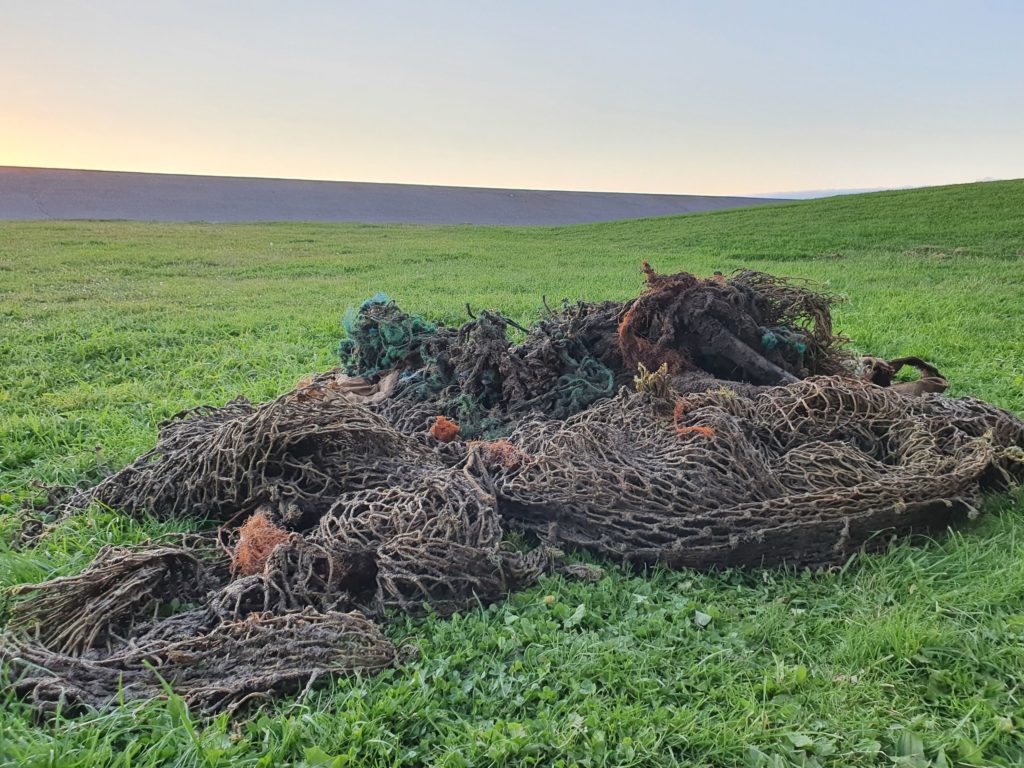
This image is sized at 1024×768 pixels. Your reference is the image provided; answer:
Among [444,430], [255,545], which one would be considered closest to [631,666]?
[255,545]

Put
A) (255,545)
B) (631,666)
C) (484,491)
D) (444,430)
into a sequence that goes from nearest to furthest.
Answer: (631,666), (255,545), (484,491), (444,430)

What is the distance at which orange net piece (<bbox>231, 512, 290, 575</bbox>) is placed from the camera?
8.61ft

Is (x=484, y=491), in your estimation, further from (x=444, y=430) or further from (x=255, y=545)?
(x=255, y=545)

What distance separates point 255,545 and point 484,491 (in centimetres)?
92

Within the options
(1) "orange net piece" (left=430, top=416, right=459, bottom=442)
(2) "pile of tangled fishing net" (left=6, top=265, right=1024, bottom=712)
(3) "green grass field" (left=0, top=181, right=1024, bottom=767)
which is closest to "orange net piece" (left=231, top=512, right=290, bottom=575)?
(2) "pile of tangled fishing net" (left=6, top=265, right=1024, bottom=712)

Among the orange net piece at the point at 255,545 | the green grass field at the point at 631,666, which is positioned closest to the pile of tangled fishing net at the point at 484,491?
the orange net piece at the point at 255,545

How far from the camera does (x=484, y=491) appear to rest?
117 inches

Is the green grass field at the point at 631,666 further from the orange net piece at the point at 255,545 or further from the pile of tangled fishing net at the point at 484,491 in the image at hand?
the orange net piece at the point at 255,545

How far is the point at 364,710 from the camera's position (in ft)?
6.60

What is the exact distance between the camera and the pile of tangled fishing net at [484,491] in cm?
226

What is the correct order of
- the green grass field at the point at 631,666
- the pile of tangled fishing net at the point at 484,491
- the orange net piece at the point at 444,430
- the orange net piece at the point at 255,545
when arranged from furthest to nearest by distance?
the orange net piece at the point at 444,430 → the orange net piece at the point at 255,545 → the pile of tangled fishing net at the point at 484,491 → the green grass field at the point at 631,666

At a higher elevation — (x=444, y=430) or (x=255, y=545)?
(x=444, y=430)

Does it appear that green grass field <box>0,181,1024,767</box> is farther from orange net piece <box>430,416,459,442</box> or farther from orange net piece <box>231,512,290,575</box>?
orange net piece <box>430,416,459,442</box>

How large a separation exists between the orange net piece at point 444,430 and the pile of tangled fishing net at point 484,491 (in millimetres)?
10
